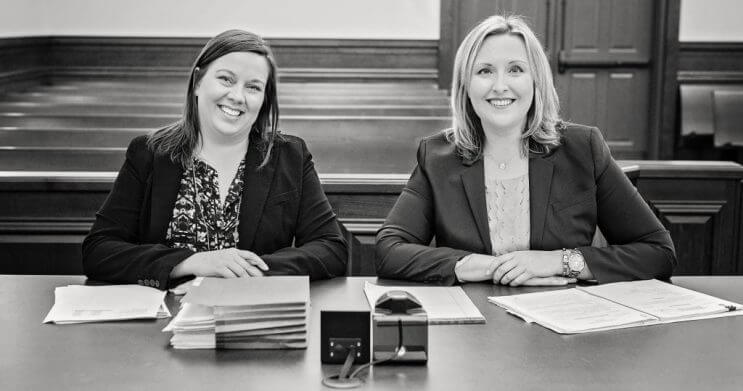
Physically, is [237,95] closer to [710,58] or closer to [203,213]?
[203,213]

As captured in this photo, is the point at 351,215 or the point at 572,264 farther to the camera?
the point at 351,215

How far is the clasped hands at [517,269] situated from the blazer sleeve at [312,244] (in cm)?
32

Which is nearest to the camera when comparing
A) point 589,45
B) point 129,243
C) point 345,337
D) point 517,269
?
point 345,337

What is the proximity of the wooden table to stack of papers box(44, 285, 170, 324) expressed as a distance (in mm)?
29

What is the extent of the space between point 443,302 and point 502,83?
716mm

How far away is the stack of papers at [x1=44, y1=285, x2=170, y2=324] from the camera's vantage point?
5.22ft

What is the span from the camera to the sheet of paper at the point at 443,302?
158 cm

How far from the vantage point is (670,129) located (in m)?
7.03

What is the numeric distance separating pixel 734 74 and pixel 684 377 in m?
6.43

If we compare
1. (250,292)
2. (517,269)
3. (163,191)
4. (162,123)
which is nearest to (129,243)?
(163,191)

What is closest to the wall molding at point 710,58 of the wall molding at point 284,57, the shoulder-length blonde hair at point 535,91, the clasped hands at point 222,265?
the wall molding at point 284,57

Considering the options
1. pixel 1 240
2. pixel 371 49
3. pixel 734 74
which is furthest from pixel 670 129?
pixel 1 240

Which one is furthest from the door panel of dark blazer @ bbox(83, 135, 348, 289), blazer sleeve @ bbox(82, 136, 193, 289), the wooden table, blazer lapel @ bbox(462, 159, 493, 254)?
the wooden table

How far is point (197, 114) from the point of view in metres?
2.25
